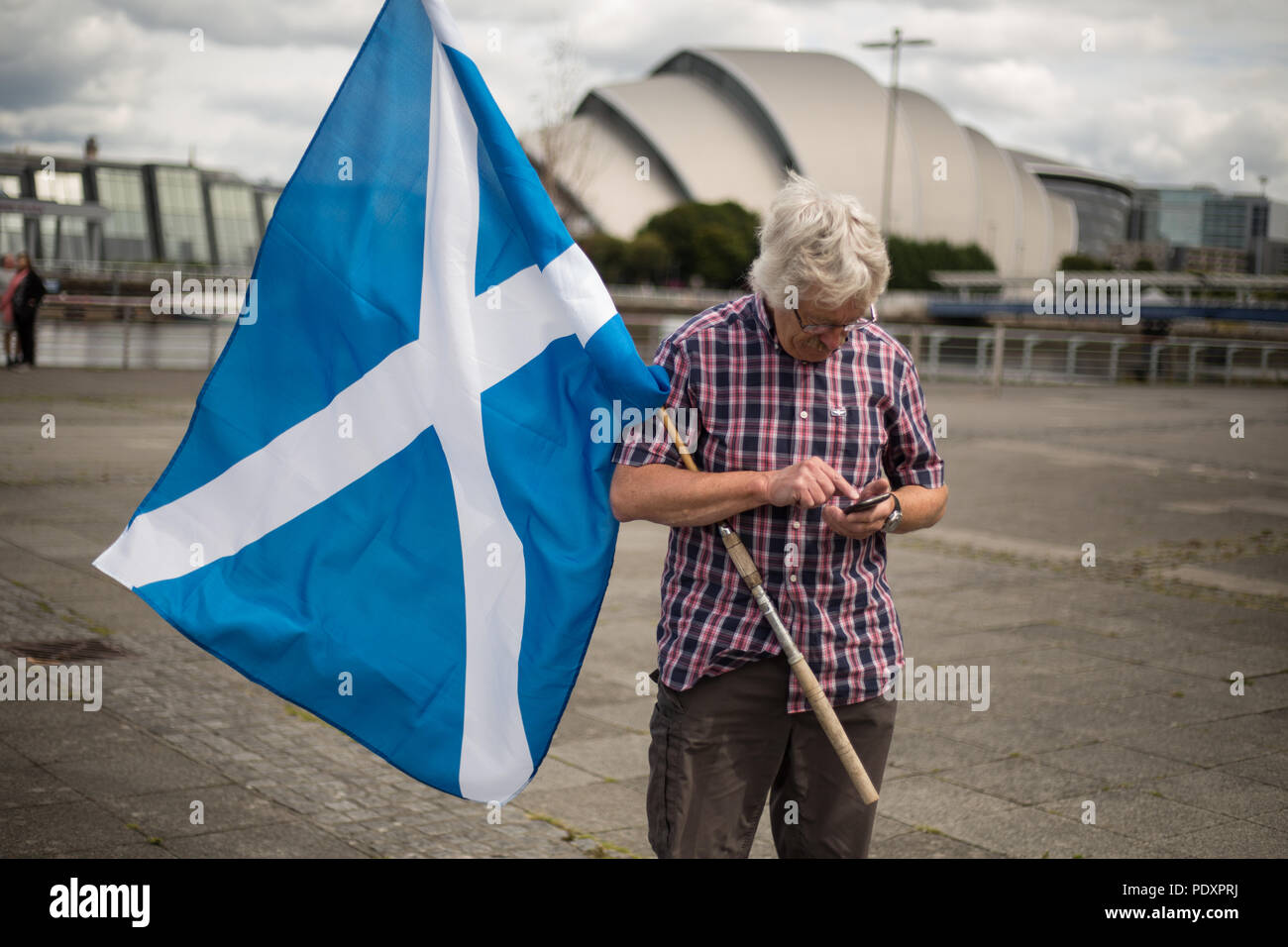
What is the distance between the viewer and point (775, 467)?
254 cm

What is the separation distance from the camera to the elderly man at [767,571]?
8.32 feet

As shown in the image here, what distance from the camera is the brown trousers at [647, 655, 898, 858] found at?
8.44ft

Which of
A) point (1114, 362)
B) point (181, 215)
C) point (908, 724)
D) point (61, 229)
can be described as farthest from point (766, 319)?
point (181, 215)

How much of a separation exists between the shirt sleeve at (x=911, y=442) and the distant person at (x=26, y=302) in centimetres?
1846

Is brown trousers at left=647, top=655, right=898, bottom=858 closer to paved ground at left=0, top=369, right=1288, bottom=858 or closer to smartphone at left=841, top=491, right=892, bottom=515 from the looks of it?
smartphone at left=841, top=491, right=892, bottom=515

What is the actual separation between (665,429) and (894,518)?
0.47 meters

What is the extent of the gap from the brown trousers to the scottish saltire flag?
0.31 m

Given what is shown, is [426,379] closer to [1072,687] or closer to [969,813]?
[969,813]

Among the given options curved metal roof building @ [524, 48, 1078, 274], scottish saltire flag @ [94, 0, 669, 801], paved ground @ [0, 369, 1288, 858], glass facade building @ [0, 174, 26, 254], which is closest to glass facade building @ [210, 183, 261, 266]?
curved metal roof building @ [524, 48, 1078, 274]

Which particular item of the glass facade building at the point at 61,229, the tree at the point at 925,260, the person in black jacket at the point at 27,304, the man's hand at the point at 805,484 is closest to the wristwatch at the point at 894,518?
the man's hand at the point at 805,484

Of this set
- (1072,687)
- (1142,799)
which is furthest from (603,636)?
(1142,799)

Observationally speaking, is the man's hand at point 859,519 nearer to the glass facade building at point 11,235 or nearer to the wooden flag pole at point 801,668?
the wooden flag pole at point 801,668

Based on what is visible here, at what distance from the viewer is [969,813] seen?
4.41 metres
